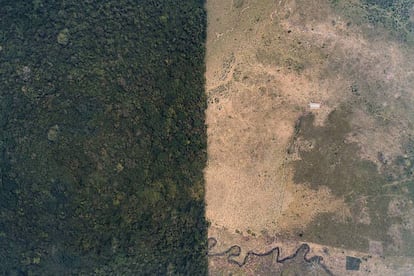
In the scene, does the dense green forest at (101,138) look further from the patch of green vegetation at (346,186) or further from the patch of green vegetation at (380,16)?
the patch of green vegetation at (380,16)

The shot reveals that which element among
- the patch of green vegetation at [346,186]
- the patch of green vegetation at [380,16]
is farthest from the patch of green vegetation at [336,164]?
the patch of green vegetation at [380,16]

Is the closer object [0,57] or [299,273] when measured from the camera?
[0,57]

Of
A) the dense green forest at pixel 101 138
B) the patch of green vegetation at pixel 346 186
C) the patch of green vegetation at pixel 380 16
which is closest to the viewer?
the dense green forest at pixel 101 138

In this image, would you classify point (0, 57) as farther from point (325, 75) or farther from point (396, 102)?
point (396, 102)

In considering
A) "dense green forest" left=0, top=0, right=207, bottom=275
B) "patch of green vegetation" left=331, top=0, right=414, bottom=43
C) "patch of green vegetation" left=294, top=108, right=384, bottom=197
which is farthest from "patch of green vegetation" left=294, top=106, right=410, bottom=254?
"dense green forest" left=0, top=0, right=207, bottom=275

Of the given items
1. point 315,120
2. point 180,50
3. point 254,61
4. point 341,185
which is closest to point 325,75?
point 315,120

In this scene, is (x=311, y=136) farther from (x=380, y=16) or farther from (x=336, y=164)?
(x=380, y=16)

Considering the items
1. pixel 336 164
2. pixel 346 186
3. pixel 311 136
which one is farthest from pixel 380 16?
pixel 346 186

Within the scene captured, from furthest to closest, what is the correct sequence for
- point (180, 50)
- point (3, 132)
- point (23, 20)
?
point (180, 50)
point (23, 20)
point (3, 132)
